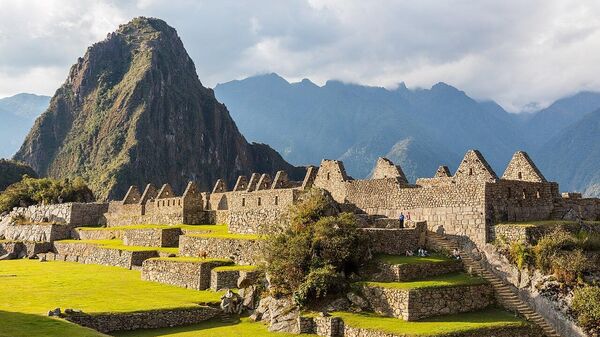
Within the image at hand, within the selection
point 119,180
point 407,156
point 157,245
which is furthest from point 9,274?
point 119,180

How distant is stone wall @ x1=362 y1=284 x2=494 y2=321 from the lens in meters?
21.3

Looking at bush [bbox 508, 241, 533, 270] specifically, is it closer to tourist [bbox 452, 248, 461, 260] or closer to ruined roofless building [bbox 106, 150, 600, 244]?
ruined roofless building [bbox 106, 150, 600, 244]

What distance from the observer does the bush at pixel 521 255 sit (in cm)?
2345

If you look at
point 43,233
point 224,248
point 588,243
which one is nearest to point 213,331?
point 224,248

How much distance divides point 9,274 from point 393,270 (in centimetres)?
2286

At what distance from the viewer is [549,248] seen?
2308 cm

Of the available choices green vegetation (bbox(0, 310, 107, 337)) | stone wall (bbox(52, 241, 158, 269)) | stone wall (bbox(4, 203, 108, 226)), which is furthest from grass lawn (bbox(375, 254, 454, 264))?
stone wall (bbox(4, 203, 108, 226))

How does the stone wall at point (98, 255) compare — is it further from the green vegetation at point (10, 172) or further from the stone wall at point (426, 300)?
the green vegetation at point (10, 172)

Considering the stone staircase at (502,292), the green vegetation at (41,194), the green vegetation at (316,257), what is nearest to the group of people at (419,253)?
the stone staircase at (502,292)

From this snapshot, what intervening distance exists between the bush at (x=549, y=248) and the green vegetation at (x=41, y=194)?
58206 mm

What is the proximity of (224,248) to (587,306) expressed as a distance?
53.5 ft

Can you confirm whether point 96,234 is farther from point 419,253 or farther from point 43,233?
point 419,253

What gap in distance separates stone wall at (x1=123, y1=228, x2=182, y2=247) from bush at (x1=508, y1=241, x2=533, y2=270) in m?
21.0

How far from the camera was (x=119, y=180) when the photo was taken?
17475 centimetres
